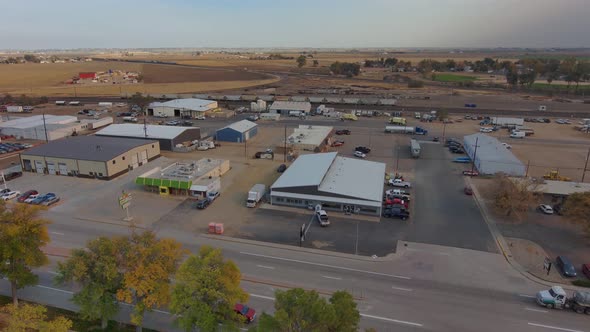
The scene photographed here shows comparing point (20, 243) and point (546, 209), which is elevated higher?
point (20, 243)

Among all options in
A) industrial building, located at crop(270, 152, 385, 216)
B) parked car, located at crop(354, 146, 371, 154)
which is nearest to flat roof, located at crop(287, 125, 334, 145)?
parked car, located at crop(354, 146, 371, 154)

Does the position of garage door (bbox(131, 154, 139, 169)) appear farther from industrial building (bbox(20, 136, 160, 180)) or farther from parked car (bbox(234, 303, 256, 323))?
parked car (bbox(234, 303, 256, 323))

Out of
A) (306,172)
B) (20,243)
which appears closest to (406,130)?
(306,172)

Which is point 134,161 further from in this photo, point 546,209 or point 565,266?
point 546,209

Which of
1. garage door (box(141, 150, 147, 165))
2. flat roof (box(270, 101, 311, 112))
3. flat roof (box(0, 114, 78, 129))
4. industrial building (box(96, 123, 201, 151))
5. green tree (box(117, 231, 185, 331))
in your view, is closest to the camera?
green tree (box(117, 231, 185, 331))

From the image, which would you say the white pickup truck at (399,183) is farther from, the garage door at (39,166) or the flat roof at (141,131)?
the garage door at (39,166)

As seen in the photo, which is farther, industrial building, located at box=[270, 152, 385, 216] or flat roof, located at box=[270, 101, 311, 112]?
flat roof, located at box=[270, 101, 311, 112]

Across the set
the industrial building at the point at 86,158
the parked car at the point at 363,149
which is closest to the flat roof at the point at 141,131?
the industrial building at the point at 86,158

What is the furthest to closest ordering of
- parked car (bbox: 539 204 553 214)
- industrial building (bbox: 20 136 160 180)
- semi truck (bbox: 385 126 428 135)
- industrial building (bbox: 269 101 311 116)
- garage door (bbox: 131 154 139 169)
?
1. industrial building (bbox: 269 101 311 116)
2. semi truck (bbox: 385 126 428 135)
3. garage door (bbox: 131 154 139 169)
4. industrial building (bbox: 20 136 160 180)
5. parked car (bbox: 539 204 553 214)
